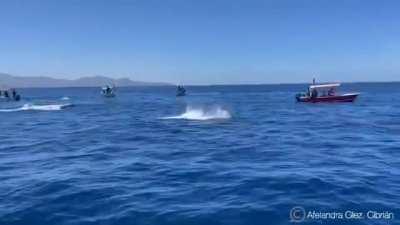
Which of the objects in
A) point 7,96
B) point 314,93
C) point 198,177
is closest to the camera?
point 198,177

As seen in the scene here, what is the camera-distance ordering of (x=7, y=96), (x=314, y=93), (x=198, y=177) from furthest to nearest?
(x=7, y=96) < (x=314, y=93) < (x=198, y=177)

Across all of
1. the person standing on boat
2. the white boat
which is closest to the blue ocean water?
the person standing on boat

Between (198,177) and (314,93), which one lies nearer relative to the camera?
(198,177)

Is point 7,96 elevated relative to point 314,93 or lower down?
lower down

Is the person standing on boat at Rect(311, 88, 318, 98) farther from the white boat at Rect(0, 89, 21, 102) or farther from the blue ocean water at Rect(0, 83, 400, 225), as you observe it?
the white boat at Rect(0, 89, 21, 102)

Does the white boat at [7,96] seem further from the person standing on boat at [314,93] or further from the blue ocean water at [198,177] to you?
the blue ocean water at [198,177]

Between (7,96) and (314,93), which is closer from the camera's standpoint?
(314,93)

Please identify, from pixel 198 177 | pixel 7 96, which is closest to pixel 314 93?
pixel 198 177

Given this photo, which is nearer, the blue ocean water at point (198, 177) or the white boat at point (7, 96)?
the blue ocean water at point (198, 177)

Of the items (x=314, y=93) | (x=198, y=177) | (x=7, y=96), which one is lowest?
(x=198, y=177)

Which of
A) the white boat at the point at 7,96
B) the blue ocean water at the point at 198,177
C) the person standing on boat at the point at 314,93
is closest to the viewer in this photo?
the blue ocean water at the point at 198,177

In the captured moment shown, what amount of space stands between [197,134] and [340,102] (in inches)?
1910

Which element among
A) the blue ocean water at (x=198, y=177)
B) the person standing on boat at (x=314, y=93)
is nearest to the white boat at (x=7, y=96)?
the person standing on boat at (x=314, y=93)

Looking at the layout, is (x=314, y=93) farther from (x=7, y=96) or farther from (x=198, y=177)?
(x=7, y=96)
